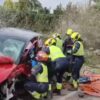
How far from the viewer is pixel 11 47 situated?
1129cm

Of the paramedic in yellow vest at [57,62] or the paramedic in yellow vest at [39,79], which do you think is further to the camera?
the paramedic in yellow vest at [57,62]

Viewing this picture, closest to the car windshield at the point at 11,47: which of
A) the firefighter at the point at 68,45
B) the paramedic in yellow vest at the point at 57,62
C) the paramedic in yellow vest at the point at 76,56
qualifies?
the paramedic in yellow vest at the point at 57,62

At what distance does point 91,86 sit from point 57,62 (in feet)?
5.47

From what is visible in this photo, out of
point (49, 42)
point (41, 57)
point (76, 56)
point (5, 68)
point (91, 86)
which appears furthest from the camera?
point (76, 56)

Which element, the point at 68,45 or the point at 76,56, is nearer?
the point at 76,56

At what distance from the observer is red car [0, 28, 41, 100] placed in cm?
951

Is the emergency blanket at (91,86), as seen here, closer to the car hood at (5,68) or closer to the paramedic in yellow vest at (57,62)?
the paramedic in yellow vest at (57,62)

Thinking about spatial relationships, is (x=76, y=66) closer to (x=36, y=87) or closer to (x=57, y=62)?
(x=57, y=62)

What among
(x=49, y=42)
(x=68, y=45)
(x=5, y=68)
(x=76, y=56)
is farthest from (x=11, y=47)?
(x=68, y=45)

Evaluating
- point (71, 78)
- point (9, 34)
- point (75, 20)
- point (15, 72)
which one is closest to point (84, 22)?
point (75, 20)

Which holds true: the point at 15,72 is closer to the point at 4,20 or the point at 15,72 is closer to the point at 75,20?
the point at 75,20

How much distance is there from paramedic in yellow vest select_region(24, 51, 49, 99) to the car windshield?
559 mm

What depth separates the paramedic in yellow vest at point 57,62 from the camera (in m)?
12.6

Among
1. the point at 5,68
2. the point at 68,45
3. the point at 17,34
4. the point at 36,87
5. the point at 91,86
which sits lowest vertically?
the point at 91,86
